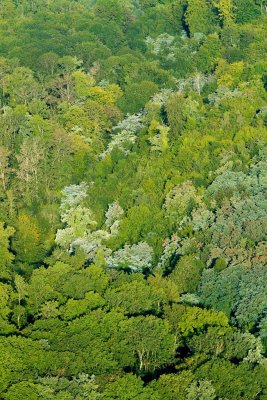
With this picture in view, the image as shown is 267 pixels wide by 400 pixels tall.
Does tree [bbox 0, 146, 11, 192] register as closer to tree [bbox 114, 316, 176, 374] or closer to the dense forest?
the dense forest

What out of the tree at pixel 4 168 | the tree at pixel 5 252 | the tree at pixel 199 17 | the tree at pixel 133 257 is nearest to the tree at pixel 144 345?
the tree at pixel 133 257

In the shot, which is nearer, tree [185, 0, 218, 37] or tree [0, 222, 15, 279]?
tree [0, 222, 15, 279]

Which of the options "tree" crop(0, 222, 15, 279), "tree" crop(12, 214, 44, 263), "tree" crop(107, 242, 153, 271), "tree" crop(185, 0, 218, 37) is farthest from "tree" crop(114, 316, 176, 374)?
"tree" crop(185, 0, 218, 37)

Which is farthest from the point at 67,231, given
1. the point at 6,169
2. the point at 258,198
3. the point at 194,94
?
the point at 194,94

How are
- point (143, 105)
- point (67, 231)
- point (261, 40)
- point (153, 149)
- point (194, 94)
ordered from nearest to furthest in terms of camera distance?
point (67, 231) → point (153, 149) → point (194, 94) → point (143, 105) → point (261, 40)

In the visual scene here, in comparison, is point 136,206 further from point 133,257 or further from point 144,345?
point 144,345

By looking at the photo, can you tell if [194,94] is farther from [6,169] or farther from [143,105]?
[6,169]

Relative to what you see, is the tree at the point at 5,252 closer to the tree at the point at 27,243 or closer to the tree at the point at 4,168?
the tree at the point at 27,243

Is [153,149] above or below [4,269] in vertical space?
above
